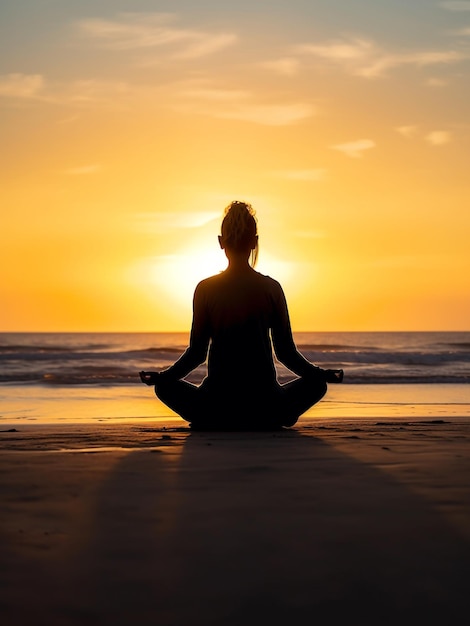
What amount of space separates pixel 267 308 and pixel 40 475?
2590 millimetres

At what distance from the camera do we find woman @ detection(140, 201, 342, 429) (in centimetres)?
589

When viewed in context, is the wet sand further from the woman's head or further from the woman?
the woman's head

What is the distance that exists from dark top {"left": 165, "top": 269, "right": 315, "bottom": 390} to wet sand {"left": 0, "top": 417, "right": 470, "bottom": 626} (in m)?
1.58

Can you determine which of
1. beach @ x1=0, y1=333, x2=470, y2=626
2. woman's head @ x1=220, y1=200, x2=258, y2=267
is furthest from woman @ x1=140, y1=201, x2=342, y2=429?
beach @ x1=0, y1=333, x2=470, y2=626

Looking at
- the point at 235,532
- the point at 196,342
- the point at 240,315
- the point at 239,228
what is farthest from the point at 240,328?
the point at 235,532

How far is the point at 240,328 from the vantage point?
5910 mm

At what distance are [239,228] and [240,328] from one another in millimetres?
709

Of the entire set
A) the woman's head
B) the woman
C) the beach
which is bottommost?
the beach

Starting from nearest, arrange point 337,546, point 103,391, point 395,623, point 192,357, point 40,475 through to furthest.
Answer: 1. point 395,623
2. point 337,546
3. point 40,475
4. point 192,357
5. point 103,391

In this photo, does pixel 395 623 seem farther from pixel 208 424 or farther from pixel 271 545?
pixel 208 424

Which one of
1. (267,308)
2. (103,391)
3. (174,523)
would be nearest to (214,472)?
(174,523)

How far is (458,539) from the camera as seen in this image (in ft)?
8.43

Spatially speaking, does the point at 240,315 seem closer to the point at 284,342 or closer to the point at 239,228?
the point at 284,342

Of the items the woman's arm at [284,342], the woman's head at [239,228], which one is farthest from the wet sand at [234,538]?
the woman's head at [239,228]
